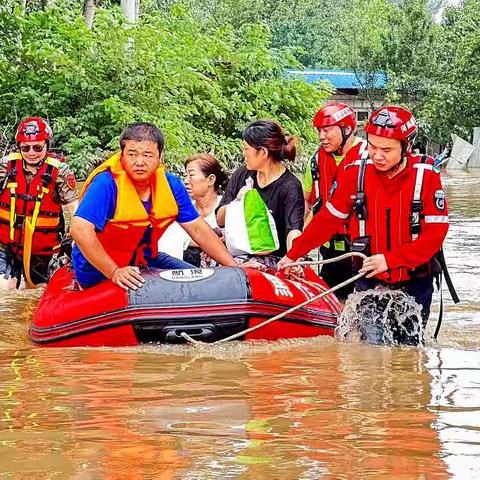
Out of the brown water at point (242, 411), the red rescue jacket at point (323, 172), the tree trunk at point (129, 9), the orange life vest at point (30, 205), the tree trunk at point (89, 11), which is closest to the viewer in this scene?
the brown water at point (242, 411)

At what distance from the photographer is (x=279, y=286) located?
22.1 feet

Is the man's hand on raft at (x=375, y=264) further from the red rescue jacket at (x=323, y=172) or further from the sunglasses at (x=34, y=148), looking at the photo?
the sunglasses at (x=34, y=148)

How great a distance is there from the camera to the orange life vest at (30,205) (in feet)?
27.1

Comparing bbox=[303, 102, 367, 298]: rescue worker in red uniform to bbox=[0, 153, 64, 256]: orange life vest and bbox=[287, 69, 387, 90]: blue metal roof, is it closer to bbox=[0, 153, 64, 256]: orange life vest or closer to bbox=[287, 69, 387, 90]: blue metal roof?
bbox=[0, 153, 64, 256]: orange life vest

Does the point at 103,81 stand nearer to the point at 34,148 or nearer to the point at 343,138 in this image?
the point at 34,148

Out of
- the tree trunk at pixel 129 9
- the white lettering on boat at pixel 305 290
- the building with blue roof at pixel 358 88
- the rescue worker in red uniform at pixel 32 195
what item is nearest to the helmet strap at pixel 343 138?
the white lettering on boat at pixel 305 290

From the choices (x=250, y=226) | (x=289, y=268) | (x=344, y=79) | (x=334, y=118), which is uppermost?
(x=344, y=79)

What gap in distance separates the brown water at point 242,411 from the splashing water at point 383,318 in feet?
0.39

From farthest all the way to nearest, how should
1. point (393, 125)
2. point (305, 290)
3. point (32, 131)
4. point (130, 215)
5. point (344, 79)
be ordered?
point (344, 79)
point (32, 131)
point (305, 290)
point (130, 215)
point (393, 125)

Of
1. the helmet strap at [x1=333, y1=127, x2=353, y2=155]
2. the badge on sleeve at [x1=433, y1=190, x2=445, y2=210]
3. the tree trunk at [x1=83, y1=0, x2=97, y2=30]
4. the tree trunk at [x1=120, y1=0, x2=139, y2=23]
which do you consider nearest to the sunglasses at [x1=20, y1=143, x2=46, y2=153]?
the helmet strap at [x1=333, y1=127, x2=353, y2=155]

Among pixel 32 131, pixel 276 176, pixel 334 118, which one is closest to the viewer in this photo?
pixel 334 118

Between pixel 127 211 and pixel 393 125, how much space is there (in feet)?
4.94

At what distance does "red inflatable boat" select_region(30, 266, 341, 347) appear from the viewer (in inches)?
251

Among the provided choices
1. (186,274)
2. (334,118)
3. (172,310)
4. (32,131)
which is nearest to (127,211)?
(186,274)
